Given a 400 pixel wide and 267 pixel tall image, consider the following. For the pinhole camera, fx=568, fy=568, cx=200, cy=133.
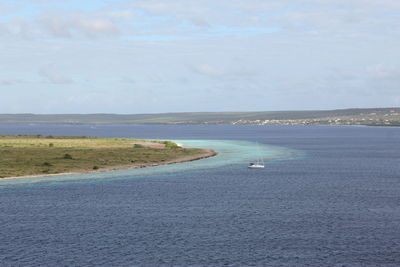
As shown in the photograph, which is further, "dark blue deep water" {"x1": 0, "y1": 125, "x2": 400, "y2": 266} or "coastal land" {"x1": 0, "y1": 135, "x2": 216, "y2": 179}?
"coastal land" {"x1": 0, "y1": 135, "x2": 216, "y2": 179}

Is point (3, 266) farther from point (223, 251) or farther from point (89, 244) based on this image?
point (223, 251)

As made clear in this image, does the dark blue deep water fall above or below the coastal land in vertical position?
below

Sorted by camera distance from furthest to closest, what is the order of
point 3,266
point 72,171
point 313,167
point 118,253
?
1. point 313,167
2. point 72,171
3. point 118,253
4. point 3,266

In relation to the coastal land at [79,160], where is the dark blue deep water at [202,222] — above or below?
below

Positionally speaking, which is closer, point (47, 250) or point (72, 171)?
point (47, 250)

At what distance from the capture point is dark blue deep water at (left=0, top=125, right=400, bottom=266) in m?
44.7

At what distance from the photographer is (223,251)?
4625 centimetres

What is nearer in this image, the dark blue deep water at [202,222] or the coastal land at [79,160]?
the dark blue deep water at [202,222]

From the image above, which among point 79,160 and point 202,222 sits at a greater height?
point 79,160

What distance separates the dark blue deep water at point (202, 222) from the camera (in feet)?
147

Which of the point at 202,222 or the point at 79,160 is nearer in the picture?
the point at 202,222

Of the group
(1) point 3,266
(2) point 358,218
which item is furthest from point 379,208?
(1) point 3,266

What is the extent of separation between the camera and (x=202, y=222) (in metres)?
57.8

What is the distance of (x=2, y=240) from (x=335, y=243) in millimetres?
28857
